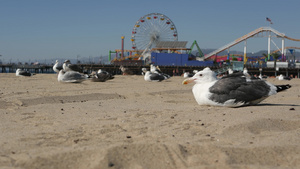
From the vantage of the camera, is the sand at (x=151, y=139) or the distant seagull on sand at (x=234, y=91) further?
the distant seagull on sand at (x=234, y=91)

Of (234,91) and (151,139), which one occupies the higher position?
(234,91)

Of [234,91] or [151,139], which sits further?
[234,91]

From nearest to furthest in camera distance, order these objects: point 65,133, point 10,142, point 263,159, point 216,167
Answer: point 216,167 < point 263,159 < point 10,142 < point 65,133

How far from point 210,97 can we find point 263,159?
145 inches

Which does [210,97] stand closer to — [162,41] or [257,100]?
[257,100]

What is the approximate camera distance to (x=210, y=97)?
709 cm

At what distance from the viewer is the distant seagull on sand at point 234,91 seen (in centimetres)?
700

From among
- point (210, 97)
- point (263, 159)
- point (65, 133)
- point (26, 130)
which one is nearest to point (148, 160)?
point (263, 159)

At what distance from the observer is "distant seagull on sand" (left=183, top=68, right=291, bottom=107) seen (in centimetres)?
700

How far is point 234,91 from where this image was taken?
23.0 feet

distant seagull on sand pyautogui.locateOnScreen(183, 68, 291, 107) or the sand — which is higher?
distant seagull on sand pyautogui.locateOnScreen(183, 68, 291, 107)

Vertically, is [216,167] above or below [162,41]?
below

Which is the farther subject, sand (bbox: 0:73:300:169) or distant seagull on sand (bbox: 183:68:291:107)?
distant seagull on sand (bbox: 183:68:291:107)

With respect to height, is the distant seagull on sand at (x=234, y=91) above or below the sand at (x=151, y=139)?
above
